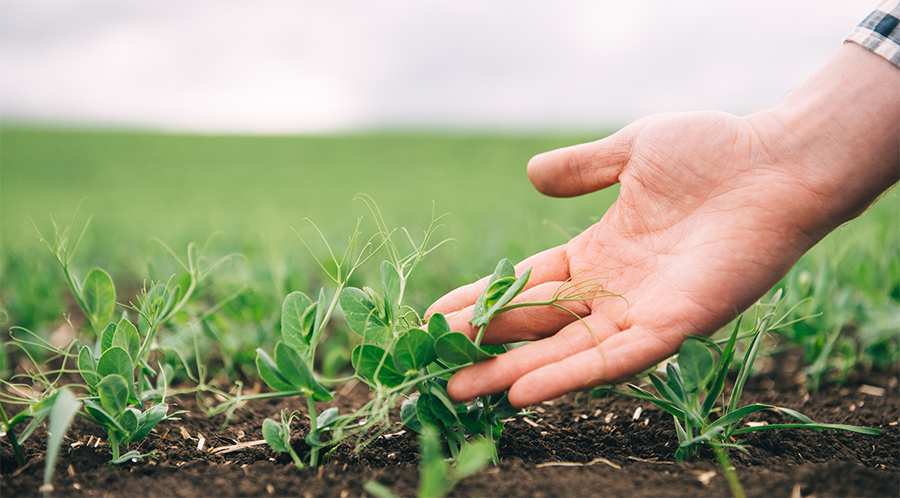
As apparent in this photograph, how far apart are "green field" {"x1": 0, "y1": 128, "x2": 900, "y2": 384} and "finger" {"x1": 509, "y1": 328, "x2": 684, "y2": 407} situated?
0.65 meters

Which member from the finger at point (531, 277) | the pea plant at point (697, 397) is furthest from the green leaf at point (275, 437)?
the pea plant at point (697, 397)

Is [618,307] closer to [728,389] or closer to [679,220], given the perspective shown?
[679,220]

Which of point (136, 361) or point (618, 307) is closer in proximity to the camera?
point (136, 361)

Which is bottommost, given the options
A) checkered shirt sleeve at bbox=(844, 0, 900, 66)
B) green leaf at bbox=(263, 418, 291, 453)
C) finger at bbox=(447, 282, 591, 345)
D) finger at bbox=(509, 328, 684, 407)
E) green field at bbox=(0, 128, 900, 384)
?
green field at bbox=(0, 128, 900, 384)

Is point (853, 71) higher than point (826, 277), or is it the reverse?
point (853, 71)

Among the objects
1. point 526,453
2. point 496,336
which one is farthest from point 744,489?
point 496,336

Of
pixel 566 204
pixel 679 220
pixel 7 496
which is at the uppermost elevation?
pixel 679 220

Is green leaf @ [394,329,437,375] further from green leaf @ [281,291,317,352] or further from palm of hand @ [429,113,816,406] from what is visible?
green leaf @ [281,291,317,352]

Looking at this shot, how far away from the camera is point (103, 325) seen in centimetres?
130

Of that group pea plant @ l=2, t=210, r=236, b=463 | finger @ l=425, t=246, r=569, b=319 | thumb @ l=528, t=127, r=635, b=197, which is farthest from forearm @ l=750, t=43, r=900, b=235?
pea plant @ l=2, t=210, r=236, b=463

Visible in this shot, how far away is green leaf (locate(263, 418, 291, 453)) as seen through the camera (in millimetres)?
1097

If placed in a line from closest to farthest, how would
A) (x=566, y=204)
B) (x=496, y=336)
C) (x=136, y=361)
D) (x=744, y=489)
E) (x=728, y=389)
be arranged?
(x=744, y=489) < (x=136, y=361) < (x=496, y=336) < (x=728, y=389) < (x=566, y=204)

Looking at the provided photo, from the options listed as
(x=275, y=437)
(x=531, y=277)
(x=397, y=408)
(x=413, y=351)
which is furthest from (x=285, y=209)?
(x=413, y=351)

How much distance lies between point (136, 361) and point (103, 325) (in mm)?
217
